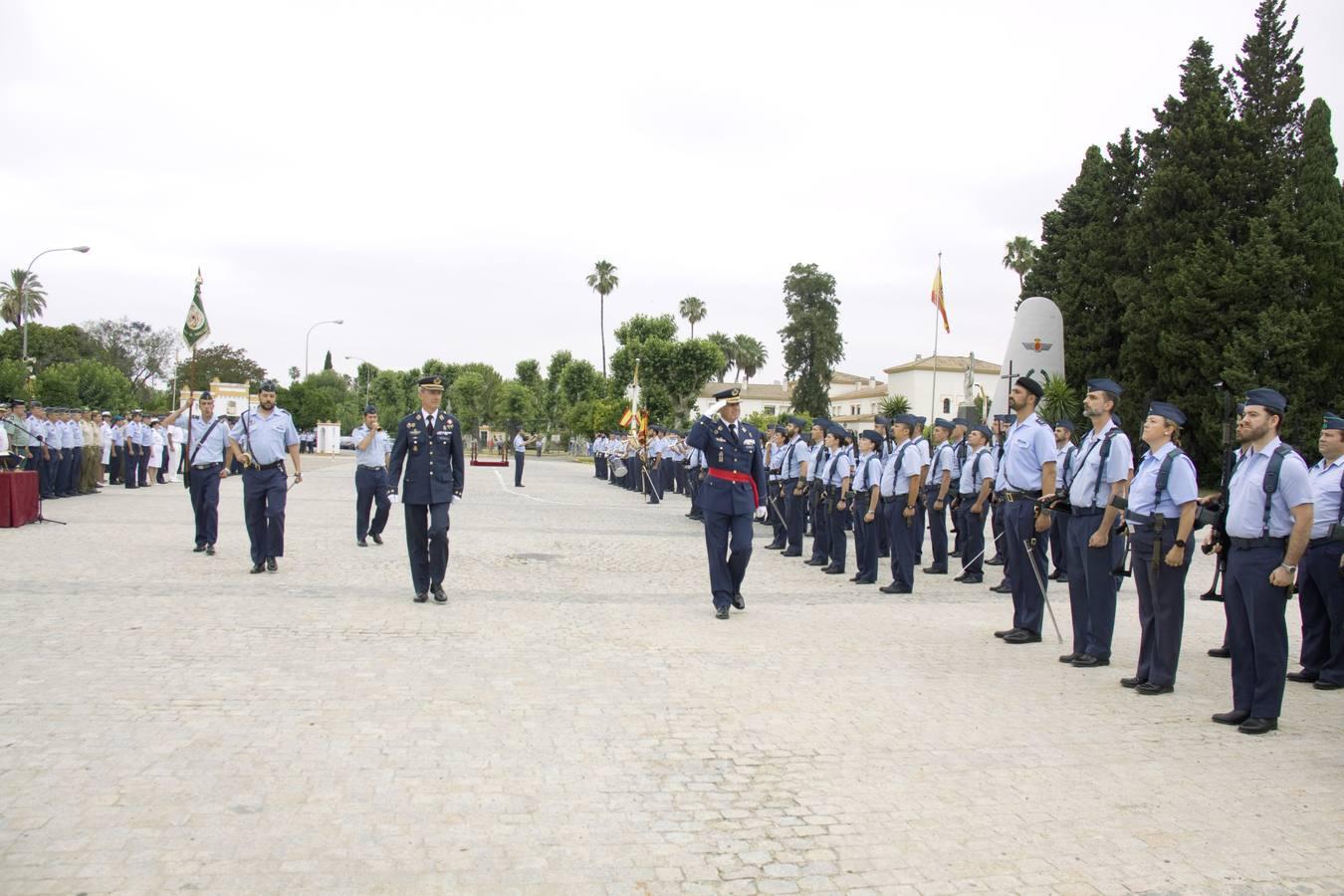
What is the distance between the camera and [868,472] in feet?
40.2

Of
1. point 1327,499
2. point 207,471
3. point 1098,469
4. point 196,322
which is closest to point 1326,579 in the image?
point 1327,499

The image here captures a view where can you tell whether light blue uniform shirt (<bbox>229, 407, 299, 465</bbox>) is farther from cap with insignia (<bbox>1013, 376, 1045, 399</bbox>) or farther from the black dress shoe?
the black dress shoe

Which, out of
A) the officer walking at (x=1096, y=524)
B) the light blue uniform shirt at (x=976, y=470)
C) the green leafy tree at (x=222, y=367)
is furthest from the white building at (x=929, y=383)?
the officer walking at (x=1096, y=524)

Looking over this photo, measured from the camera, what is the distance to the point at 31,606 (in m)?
8.63

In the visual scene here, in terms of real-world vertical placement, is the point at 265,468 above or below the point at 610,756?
above

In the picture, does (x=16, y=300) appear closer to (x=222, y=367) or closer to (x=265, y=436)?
(x=222, y=367)

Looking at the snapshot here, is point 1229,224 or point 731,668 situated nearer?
point 731,668

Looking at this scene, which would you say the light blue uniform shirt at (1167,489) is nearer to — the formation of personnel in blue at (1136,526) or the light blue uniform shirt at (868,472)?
the formation of personnel in blue at (1136,526)

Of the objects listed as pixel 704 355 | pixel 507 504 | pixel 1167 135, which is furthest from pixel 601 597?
pixel 704 355

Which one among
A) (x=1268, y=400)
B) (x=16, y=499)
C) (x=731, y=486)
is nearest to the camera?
(x=1268, y=400)

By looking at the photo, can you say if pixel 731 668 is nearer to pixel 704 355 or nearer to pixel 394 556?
pixel 394 556

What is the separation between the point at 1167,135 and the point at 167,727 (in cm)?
4146

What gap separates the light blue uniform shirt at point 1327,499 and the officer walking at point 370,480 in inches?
427

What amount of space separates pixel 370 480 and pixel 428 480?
4779 millimetres
